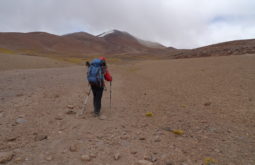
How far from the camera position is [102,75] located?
468cm

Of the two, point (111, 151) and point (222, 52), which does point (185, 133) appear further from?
point (222, 52)

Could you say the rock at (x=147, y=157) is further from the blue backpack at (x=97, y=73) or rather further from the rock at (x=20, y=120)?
the rock at (x=20, y=120)

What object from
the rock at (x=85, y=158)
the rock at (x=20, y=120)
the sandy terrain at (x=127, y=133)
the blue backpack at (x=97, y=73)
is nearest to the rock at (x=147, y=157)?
the sandy terrain at (x=127, y=133)

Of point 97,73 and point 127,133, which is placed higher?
point 97,73

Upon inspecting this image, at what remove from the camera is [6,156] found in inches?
112

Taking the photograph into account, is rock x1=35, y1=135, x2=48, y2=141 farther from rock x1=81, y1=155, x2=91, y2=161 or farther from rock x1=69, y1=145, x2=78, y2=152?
rock x1=81, y1=155, x2=91, y2=161

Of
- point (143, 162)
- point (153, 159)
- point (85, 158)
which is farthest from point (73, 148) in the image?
point (153, 159)

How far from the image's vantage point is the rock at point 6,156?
2.78 meters

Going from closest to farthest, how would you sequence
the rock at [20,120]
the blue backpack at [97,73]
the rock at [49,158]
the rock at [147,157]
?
the rock at [49,158]
the rock at [147,157]
the rock at [20,120]
the blue backpack at [97,73]

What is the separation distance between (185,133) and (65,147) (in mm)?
2503

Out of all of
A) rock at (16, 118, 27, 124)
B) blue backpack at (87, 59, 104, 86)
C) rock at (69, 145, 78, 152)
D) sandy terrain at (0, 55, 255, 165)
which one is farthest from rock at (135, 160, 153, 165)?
rock at (16, 118, 27, 124)

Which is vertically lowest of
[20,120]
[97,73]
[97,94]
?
[20,120]

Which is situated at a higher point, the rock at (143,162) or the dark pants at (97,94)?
the dark pants at (97,94)

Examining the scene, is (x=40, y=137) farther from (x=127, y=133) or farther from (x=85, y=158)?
(x=127, y=133)
